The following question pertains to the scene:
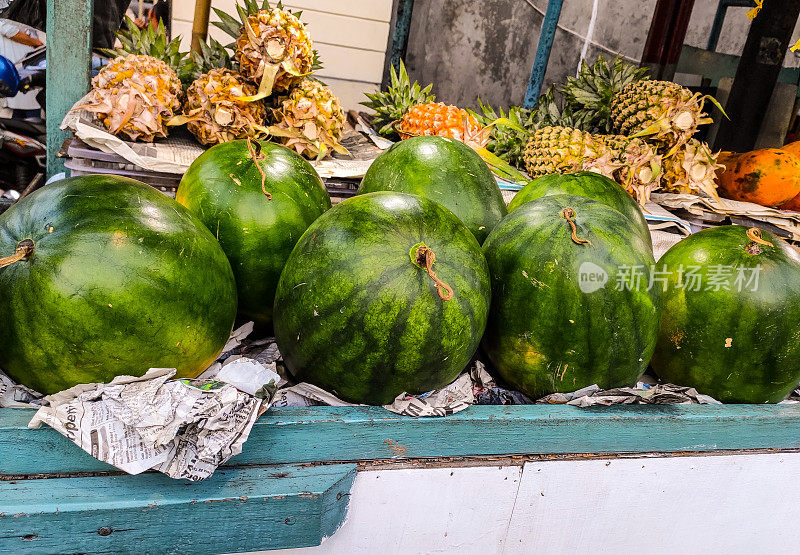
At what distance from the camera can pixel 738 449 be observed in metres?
A: 1.54

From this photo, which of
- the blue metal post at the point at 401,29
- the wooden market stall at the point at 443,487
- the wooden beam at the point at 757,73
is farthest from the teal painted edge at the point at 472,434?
the wooden beam at the point at 757,73

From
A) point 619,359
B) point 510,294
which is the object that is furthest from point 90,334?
point 619,359

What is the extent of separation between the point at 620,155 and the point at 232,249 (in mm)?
3030

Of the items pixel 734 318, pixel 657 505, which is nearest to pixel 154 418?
pixel 657 505

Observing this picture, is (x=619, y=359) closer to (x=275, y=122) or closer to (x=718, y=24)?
(x=275, y=122)

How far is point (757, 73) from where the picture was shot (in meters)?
4.86

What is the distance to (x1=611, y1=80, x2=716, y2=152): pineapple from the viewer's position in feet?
12.4

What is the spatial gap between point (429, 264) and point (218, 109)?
2306 mm

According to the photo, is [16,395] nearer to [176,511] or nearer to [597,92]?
[176,511]

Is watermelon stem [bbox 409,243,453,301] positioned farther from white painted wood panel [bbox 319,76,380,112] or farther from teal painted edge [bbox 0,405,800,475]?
white painted wood panel [bbox 319,76,380,112]

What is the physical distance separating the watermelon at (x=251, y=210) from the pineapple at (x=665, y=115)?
2.84m

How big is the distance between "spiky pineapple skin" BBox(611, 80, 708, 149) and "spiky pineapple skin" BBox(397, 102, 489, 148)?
102cm

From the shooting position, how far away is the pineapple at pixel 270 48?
3114 mm

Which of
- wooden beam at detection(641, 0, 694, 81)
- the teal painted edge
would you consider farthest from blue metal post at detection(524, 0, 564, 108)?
the teal painted edge
